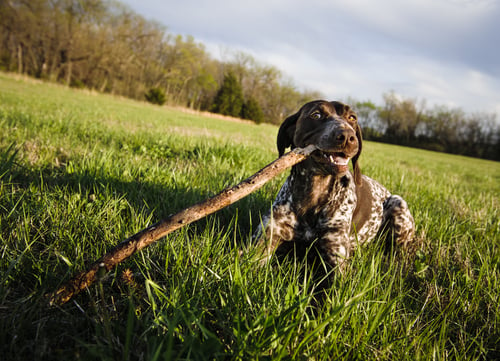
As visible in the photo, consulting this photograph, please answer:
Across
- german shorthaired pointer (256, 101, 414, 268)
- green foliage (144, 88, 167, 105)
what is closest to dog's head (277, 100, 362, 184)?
german shorthaired pointer (256, 101, 414, 268)

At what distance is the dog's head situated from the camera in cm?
220

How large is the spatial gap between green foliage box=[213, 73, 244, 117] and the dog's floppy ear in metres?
54.9

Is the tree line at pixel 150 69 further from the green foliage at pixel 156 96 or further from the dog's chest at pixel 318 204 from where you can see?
the dog's chest at pixel 318 204

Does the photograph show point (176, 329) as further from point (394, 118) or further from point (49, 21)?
point (394, 118)

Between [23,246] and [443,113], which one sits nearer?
[23,246]

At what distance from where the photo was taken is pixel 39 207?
2.12m

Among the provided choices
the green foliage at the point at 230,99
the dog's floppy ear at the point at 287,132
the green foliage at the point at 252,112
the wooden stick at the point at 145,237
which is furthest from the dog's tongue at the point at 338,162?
the green foliage at the point at 230,99

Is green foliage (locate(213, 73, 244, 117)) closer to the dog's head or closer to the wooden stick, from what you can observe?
the dog's head

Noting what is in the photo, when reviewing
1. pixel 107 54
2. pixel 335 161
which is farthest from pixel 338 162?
pixel 107 54

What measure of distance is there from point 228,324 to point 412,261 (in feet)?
6.85

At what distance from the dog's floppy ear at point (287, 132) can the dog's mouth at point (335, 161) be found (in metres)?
0.67

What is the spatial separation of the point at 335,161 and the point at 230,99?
57070 mm

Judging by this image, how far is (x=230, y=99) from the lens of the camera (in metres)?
56.7

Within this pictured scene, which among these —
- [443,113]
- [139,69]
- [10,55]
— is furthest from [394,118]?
[10,55]
